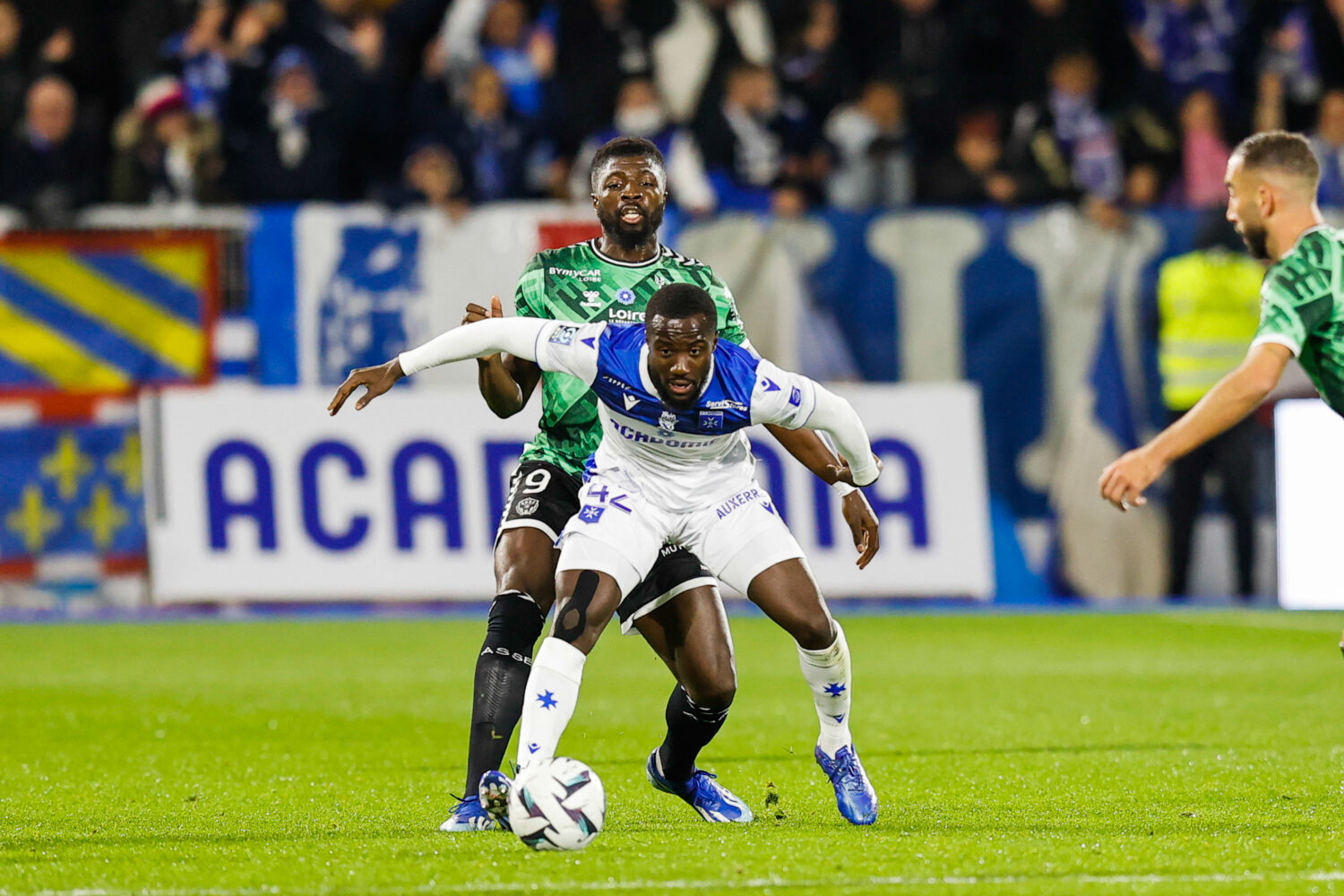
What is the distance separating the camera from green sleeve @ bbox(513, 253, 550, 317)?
6840mm

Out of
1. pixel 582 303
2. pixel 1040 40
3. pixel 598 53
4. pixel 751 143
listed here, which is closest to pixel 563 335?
pixel 582 303

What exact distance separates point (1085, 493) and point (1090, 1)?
4.86 meters

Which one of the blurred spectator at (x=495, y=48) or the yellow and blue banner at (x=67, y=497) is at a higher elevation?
the blurred spectator at (x=495, y=48)

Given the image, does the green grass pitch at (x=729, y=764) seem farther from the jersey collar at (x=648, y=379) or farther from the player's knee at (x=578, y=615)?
the jersey collar at (x=648, y=379)

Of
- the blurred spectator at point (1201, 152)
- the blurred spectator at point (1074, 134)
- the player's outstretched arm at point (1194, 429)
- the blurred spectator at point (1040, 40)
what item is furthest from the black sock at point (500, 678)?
the blurred spectator at point (1040, 40)

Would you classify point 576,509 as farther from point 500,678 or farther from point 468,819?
point 468,819

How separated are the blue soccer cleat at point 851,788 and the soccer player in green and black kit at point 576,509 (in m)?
0.36

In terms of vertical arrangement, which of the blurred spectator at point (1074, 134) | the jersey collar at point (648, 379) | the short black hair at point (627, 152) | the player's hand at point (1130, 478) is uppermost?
the blurred spectator at point (1074, 134)

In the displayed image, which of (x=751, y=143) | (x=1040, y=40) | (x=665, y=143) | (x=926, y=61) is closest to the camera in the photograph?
(x=665, y=143)

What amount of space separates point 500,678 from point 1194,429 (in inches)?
87.9

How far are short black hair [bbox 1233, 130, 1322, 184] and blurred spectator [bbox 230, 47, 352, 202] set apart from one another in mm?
10313

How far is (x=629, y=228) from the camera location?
6707 millimetres

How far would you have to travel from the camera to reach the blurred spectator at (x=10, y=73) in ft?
50.5

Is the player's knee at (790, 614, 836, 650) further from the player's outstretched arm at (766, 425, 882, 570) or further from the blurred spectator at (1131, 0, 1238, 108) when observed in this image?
the blurred spectator at (1131, 0, 1238, 108)
